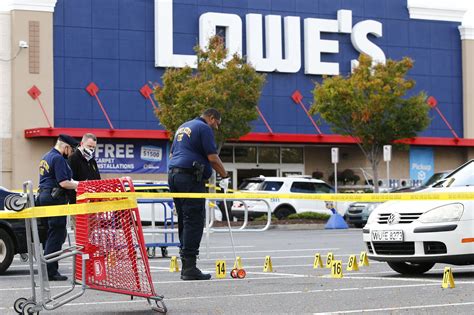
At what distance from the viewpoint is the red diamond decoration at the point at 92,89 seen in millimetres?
40312

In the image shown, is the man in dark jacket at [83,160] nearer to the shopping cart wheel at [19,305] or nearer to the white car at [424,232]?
the white car at [424,232]

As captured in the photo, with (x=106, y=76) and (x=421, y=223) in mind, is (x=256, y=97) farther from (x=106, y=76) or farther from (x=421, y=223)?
(x=421, y=223)

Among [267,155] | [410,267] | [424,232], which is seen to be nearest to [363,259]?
[410,267]

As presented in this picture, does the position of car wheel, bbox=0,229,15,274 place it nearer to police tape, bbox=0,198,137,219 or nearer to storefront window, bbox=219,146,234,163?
police tape, bbox=0,198,137,219

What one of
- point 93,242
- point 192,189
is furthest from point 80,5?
point 93,242

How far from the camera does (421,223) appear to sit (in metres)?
11.9

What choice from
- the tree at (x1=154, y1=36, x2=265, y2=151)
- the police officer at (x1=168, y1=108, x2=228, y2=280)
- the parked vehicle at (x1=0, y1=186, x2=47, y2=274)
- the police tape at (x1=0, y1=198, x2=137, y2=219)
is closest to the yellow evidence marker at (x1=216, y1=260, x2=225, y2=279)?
the police officer at (x1=168, y1=108, x2=228, y2=280)

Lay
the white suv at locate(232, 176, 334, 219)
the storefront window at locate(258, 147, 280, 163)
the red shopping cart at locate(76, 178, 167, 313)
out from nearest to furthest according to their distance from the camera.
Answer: the red shopping cart at locate(76, 178, 167, 313) → the white suv at locate(232, 176, 334, 219) → the storefront window at locate(258, 147, 280, 163)

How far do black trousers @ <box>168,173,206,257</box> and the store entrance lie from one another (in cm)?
3185

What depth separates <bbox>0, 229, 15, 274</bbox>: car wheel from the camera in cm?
1370

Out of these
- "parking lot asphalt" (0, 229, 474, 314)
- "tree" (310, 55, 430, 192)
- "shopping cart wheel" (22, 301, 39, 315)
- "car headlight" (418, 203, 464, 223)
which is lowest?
"parking lot asphalt" (0, 229, 474, 314)

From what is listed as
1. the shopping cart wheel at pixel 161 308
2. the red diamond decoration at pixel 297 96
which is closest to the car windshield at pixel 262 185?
the red diamond decoration at pixel 297 96

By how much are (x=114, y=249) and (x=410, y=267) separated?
507cm

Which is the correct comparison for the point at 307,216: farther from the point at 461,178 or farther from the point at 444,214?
the point at 444,214
